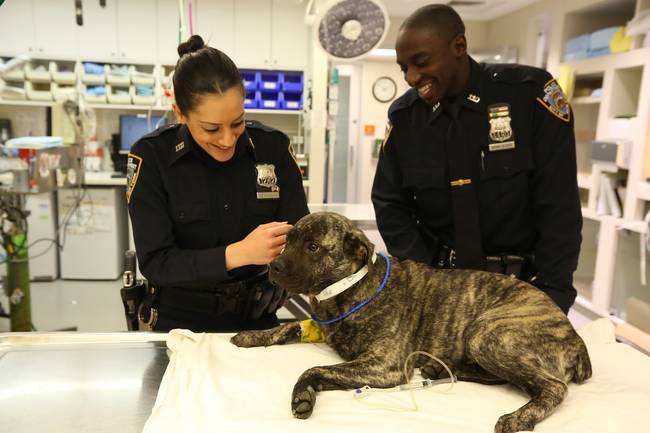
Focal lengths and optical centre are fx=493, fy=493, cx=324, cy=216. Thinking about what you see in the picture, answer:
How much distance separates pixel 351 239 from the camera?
4.83ft

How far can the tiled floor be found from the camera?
14.3 feet

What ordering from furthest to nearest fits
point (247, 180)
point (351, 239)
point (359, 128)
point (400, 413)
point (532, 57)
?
point (359, 128) < point (532, 57) < point (247, 180) < point (351, 239) < point (400, 413)

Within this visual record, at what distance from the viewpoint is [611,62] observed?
4.35 m

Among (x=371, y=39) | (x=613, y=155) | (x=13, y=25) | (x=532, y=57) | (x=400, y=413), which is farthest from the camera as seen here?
(x=532, y=57)

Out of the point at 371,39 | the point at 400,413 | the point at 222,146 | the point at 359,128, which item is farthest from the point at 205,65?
the point at 359,128

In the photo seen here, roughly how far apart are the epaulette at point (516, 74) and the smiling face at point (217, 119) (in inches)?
37.4

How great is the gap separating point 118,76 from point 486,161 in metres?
4.93

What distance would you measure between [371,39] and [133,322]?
2038 mm

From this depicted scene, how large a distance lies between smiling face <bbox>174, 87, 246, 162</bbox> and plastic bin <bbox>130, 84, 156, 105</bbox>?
173 inches

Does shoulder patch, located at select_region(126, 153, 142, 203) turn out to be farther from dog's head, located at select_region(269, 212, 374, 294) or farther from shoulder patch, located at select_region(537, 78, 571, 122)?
shoulder patch, located at select_region(537, 78, 571, 122)

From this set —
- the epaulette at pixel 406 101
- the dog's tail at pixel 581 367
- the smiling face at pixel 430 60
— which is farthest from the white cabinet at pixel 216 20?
the dog's tail at pixel 581 367

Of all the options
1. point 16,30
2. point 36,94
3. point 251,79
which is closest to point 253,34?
point 251,79

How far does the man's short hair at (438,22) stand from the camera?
5.31ft

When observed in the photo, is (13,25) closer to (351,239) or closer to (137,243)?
(137,243)
